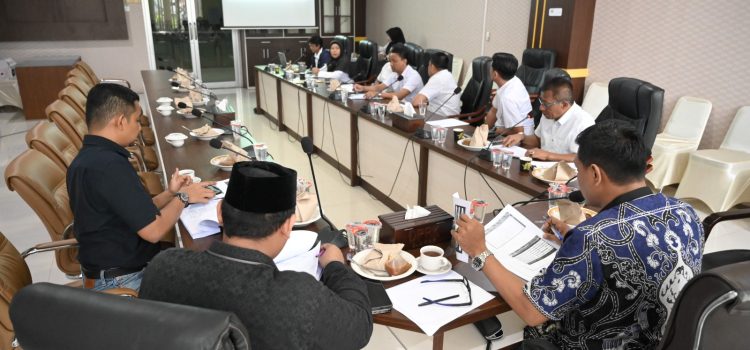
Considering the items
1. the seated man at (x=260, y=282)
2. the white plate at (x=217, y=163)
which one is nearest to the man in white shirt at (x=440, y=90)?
the white plate at (x=217, y=163)

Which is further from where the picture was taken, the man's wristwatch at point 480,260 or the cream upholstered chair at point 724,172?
the cream upholstered chair at point 724,172

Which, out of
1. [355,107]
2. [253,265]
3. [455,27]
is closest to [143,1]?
[455,27]

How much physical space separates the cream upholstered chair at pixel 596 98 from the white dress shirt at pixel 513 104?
153 cm

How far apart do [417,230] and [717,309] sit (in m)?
0.87

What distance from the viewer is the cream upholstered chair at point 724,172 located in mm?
3430

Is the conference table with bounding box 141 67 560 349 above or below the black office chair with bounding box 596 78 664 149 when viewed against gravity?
below

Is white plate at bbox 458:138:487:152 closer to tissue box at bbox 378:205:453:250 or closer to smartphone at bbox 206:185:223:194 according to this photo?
tissue box at bbox 378:205:453:250

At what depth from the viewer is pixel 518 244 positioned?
5.36 ft

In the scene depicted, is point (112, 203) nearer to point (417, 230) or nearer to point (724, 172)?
point (417, 230)

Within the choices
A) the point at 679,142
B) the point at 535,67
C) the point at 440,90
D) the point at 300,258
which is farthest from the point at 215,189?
the point at 535,67

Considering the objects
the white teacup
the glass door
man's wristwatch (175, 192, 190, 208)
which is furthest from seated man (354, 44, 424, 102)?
the glass door

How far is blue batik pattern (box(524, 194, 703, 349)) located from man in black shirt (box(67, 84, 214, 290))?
121 centimetres

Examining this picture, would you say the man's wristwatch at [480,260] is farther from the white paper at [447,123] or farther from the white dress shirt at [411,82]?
the white dress shirt at [411,82]

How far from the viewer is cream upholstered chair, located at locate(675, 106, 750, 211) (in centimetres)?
343
